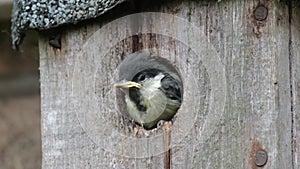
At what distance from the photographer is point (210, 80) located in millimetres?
3621

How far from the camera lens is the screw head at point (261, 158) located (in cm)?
353

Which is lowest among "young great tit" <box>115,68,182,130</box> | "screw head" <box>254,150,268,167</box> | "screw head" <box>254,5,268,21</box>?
"screw head" <box>254,150,268,167</box>

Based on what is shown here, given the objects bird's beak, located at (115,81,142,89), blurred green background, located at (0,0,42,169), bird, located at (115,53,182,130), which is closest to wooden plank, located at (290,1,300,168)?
bird, located at (115,53,182,130)

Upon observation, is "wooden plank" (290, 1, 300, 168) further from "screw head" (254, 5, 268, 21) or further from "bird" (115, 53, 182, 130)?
"bird" (115, 53, 182, 130)

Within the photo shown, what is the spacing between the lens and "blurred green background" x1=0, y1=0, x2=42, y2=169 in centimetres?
478

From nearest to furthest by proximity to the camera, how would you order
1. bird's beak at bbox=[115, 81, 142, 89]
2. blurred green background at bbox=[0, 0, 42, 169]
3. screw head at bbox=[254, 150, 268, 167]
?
screw head at bbox=[254, 150, 268, 167] → bird's beak at bbox=[115, 81, 142, 89] → blurred green background at bbox=[0, 0, 42, 169]

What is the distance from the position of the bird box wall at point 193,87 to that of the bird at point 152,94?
41 mm

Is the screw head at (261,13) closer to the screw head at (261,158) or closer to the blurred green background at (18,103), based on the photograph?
the screw head at (261,158)

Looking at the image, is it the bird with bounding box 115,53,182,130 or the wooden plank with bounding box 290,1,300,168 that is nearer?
the wooden plank with bounding box 290,1,300,168

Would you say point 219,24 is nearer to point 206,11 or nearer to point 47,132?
point 206,11

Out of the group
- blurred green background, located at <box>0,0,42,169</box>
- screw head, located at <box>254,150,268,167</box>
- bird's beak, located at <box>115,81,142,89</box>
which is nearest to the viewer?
screw head, located at <box>254,150,268,167</box>

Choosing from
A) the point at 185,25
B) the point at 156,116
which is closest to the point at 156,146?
the point at 156,116

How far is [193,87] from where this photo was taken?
363 cm

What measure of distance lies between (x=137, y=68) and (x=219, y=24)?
35 centimetres
